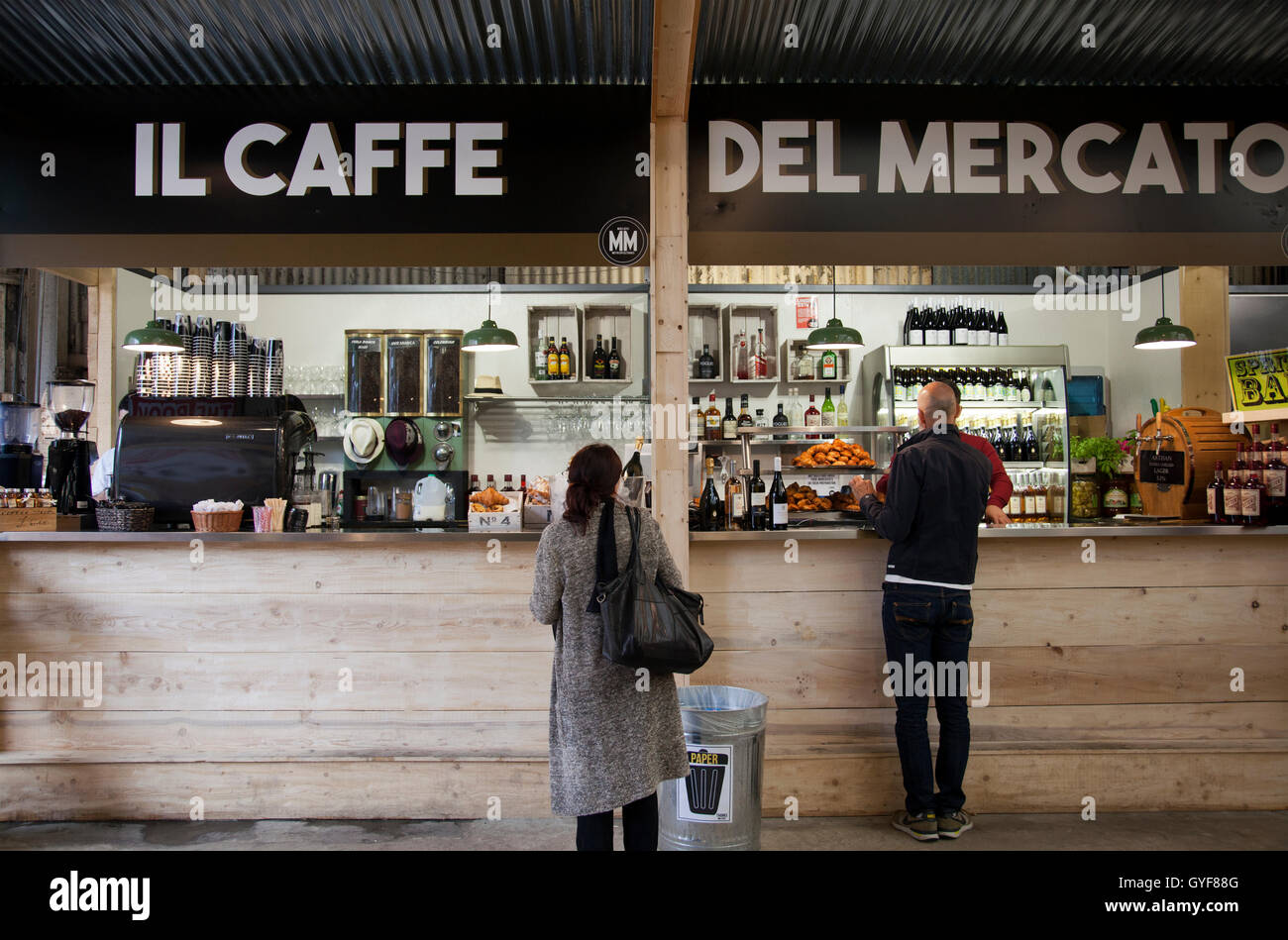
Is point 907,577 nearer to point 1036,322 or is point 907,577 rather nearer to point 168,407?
point 168,407

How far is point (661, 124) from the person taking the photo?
4.00 metres

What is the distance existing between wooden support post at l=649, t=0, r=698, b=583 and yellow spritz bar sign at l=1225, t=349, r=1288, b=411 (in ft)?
9.61

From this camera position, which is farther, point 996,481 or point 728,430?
point 728,430

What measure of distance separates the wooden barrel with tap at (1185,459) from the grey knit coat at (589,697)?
3.31m

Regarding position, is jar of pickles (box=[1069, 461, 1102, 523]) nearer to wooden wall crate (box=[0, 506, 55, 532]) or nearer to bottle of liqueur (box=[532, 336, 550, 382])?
bottle of liqueur (box=[532, 336, 550, 382])

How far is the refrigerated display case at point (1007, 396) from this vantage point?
700 cm

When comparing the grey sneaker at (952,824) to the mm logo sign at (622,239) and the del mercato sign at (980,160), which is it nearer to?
the del mercato sign at (980,160)

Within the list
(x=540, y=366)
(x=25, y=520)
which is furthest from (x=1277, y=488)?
(x=25, y=520)

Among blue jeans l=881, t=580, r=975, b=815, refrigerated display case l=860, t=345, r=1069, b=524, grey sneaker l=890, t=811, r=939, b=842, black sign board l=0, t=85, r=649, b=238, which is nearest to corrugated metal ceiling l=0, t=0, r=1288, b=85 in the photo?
black sign board l=0, t=85, r=649, b=238

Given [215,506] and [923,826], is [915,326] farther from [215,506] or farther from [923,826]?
[215,506]

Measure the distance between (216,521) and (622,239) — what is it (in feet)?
7.54

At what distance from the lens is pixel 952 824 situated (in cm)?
353

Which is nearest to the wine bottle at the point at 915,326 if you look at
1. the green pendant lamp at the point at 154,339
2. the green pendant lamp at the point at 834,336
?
the green pendant lamp at the point at 834,336

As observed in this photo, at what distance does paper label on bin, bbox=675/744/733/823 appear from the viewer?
301 cm
